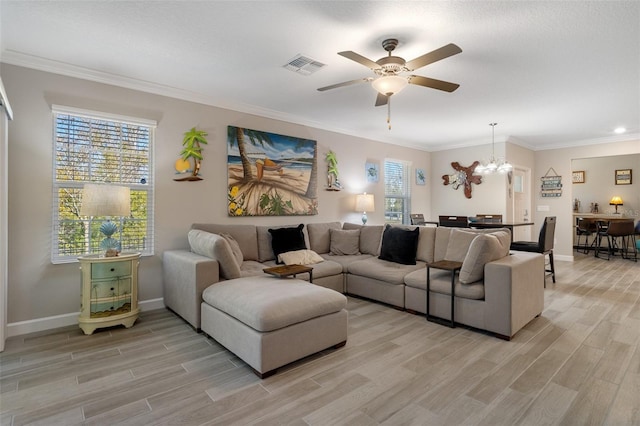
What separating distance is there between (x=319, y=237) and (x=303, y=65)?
8.15ft

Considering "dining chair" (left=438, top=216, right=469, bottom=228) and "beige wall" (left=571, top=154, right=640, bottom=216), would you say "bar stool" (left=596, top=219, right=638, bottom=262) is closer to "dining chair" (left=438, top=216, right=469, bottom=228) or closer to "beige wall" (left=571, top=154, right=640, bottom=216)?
"beige wall" (left=571, top=154, right=640, bottom=216)

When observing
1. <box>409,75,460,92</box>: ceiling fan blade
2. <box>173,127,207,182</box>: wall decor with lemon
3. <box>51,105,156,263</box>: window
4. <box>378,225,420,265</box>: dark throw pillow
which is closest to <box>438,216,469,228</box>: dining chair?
<box>378,225,420,265</box>: dark throw pillow

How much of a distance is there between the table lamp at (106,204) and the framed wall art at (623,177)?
10.8 meters

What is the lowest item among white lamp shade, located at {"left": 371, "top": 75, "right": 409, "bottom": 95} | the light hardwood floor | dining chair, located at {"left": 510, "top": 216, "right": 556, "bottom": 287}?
the light hardwood floor

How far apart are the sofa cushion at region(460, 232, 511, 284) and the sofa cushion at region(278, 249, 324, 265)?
180cm

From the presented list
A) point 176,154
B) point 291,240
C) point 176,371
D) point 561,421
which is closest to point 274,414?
point 176,371

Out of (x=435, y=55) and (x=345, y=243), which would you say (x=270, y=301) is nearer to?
(x=435, y=55)

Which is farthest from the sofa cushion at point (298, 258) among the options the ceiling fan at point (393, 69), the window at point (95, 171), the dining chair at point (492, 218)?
the dining chair at point (492, 218)

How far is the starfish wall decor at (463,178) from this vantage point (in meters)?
6.93

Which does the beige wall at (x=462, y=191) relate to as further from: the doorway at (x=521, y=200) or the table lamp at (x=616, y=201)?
the table lamp at (x=616, y=201)

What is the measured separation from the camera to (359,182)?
6.05 m

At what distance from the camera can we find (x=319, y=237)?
4.87 m

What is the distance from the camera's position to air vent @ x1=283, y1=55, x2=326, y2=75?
3.05m

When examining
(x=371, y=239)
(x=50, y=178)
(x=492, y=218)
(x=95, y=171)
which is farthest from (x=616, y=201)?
(x=50, y=178)
